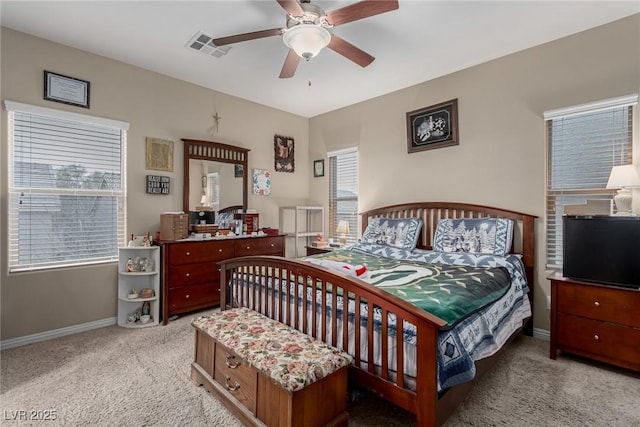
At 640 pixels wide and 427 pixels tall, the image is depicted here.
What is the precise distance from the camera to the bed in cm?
144

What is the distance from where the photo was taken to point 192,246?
352cm

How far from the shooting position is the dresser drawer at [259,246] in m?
3.95

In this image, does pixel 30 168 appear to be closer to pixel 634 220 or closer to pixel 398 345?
pixel 398 345

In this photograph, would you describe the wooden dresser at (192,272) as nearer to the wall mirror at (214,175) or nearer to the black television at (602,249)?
the wall mirror at (214,175)

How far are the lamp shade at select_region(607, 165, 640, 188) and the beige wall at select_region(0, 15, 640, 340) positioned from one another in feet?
1.97

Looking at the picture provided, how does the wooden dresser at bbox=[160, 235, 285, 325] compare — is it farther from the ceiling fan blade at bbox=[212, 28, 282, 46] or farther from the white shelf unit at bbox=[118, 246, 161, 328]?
the ceiling fan blade at bbox=[212, 28, 282, 46]

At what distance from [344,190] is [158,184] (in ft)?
8.51

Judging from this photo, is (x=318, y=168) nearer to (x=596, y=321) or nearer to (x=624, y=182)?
(x=624, y=182)

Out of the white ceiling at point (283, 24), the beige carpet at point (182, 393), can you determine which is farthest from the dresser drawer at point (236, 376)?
the white ceiling at point (283, 24)

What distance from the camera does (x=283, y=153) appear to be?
195 inches

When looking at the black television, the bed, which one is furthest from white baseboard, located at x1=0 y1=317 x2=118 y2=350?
the black television

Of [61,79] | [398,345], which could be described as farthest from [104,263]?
[398,345]

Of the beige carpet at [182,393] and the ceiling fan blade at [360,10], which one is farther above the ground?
the ceiling fan blade at [360,10]

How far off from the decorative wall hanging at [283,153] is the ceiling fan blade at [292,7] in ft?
9.51
